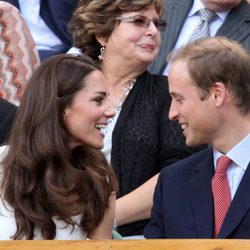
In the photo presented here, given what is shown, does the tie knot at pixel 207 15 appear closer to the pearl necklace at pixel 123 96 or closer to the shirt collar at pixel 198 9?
the shirt collar at pixel 198 9

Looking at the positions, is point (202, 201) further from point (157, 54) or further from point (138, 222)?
point (157, 54)

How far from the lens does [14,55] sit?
5137 millimetres

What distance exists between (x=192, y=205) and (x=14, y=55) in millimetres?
1739

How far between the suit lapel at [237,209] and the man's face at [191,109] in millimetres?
253

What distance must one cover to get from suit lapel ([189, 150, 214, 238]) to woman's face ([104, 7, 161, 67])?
3.79 feet

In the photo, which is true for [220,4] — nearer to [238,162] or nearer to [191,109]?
[191,109]

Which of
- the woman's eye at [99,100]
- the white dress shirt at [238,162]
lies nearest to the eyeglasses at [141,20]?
the woman's eye at [99,100]

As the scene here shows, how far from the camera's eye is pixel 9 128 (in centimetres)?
432

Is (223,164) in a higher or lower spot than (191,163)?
higher

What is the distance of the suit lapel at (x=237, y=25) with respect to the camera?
16.9 ft

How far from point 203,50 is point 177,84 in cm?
16

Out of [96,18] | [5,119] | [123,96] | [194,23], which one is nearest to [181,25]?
[194,23]

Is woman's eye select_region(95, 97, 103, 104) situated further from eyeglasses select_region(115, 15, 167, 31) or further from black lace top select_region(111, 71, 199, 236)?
eyeglasses select_region(115, 15, 167, 31)

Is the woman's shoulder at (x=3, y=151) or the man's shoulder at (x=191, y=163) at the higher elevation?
the man's shoulder at (x=191, y=163)
